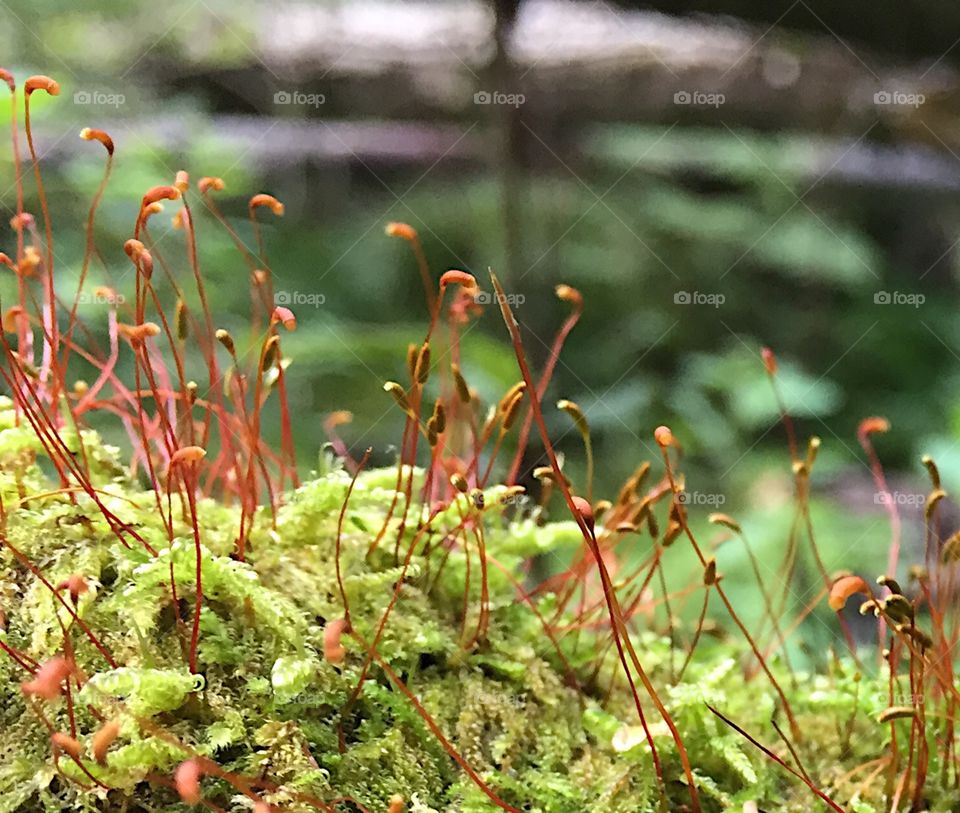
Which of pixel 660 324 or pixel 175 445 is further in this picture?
pixel 660 324

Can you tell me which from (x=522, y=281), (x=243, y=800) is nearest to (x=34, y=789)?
(x=243, y=800)

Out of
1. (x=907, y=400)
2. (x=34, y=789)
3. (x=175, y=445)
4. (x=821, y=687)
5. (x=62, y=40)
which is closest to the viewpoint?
(x=34, y=789)

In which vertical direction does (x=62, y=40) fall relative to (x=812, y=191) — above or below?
above

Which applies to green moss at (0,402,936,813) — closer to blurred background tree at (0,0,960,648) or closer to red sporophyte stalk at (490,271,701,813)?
red sporophyte stalk at (490,271,701,813)

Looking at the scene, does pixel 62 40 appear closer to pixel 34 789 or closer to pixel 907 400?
pixel 34 789

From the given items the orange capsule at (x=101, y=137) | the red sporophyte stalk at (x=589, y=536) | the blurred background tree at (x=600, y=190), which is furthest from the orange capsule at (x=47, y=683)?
the blurred background tree at (x=600, y=190)

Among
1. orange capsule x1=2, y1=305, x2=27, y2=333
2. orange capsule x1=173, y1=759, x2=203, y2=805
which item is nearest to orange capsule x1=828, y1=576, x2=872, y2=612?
orange capsule x1=173, y1=759, x2=203, y2=805
